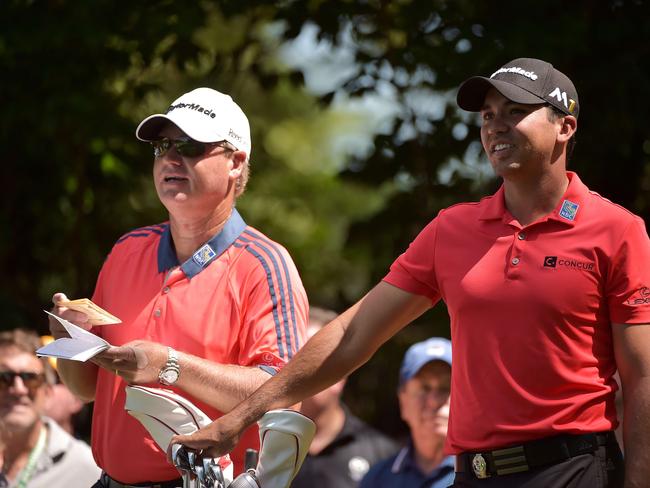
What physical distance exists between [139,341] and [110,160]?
5.06 meters

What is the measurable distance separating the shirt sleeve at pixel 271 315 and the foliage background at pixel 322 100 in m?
3.27

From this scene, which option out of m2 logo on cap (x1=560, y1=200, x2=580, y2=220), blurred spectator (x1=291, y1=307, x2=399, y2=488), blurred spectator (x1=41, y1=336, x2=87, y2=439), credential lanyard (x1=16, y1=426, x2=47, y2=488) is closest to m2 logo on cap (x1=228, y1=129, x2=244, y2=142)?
m2 logo on cap (x1=560, y1=200, x2=580, y2=220)

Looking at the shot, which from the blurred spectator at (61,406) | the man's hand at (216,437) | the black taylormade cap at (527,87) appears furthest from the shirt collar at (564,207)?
the blurred spectator at (61,406)

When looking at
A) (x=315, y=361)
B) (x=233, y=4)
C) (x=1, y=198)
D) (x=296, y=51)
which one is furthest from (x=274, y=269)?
(x=1, y=198)

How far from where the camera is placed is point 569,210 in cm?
385

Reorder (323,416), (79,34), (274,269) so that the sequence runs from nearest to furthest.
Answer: (274,269) < (323,416) < (79,34)

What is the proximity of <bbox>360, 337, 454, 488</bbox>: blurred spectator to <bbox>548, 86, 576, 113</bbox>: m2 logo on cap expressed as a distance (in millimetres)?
2740

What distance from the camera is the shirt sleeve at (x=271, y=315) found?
452 centimetres

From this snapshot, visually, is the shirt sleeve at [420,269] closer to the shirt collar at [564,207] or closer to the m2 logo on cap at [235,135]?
the shirt collar at [564,207]

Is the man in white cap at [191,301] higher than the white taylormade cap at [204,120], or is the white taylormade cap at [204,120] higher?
the white taylormade cap at [204,120]

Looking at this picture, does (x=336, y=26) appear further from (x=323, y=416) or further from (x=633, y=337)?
(x=633, y=337)

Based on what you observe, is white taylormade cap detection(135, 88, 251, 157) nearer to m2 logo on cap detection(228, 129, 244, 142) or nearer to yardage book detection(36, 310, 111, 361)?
m2 logo on cap detection(228, 129, 244, 142)

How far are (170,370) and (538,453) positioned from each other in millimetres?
1343

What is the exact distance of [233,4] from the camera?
26.7 feet
